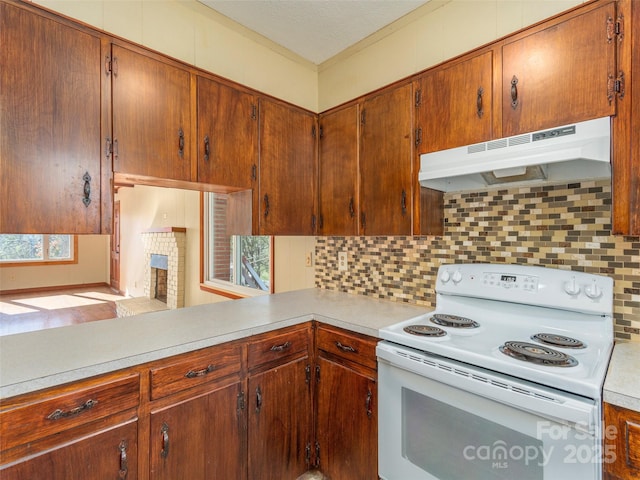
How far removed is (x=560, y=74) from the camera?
1261mm

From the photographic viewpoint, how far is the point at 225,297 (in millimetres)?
3672

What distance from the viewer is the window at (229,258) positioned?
3.31 m

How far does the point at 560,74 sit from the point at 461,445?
1523mm

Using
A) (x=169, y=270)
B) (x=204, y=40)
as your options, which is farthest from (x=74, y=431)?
(x=169, y=270)

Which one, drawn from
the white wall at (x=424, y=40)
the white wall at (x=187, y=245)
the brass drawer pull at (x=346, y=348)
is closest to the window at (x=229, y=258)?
the white wall at (x=187, y=245)

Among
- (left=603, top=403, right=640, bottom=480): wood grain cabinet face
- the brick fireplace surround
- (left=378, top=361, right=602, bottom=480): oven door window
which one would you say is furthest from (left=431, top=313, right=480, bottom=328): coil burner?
the brick fireplace surround

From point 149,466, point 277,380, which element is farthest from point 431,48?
point 149,466

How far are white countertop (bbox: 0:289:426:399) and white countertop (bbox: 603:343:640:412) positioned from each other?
812 mm

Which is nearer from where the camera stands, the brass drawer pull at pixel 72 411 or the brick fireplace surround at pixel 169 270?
the brass drawer pull at pixel 72 411

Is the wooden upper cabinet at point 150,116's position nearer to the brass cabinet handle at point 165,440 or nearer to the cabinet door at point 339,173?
the cabinet door at point 339,173

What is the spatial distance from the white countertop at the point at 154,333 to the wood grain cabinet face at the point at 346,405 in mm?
113

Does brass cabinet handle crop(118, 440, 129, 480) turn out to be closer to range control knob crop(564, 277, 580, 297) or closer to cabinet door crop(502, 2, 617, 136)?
range control knob crop(564, 277, 580, 297)

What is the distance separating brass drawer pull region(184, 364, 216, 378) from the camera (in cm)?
130

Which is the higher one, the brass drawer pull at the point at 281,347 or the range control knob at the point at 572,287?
the range control knob at the point at 572,287
